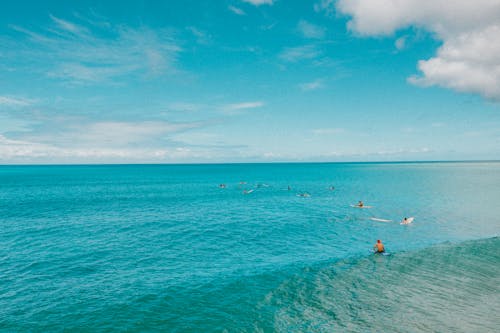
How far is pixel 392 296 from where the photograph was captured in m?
27.2

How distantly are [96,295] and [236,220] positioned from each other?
1425 inches

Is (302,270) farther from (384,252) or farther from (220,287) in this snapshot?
(384,252)

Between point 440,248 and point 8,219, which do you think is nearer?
point 440,248

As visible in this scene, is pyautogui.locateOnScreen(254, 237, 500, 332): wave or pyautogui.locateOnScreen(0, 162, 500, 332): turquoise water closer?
Result: pyautogui.locateOnScreen(254, 237, 500, 332): wave

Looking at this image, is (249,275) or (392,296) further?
(249,275)

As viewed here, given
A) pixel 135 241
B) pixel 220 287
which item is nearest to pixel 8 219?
pixel 135 241

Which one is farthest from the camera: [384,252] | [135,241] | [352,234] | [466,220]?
[466,220]

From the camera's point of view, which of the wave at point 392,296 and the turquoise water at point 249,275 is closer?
the wave at point 392,296

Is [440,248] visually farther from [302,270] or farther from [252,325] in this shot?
[252,325]

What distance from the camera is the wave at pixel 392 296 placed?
22.9 metres

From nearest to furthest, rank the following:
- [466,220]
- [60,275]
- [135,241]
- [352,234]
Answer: [60,275] → [135,241] → [352,234] → [466,220]

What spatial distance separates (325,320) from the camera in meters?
23.5

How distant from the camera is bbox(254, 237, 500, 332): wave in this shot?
902 inches

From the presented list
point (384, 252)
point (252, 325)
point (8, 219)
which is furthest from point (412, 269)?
point (8, 219)
